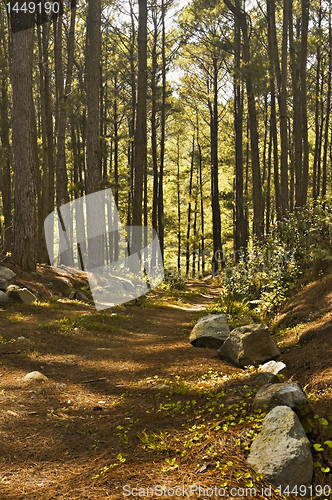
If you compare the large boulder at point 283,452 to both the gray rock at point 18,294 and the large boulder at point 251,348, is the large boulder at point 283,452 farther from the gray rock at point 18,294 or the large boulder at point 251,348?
the gray rock at point 18,294

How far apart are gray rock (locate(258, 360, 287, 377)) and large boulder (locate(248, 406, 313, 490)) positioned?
1537mm

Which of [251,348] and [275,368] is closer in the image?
[275,368]

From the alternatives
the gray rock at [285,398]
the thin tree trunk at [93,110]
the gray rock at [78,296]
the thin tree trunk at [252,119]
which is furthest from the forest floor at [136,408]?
the thin tree trunk at [252,119]

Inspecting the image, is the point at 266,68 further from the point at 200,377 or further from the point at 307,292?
the point at 200,377

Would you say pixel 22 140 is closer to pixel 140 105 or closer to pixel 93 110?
pixel 93 110

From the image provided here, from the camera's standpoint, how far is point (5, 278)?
827cm

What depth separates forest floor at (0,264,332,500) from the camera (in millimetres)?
2344

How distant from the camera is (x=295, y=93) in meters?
14.0

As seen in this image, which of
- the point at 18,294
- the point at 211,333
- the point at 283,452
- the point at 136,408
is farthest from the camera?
the point at 18,294

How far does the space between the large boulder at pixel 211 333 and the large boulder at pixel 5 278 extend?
4.62 metres

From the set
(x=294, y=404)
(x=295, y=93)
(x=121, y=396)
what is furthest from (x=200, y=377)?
(x=295, y=93)

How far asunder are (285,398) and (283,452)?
1.59 feet

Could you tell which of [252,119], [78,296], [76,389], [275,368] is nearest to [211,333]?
[275,368]

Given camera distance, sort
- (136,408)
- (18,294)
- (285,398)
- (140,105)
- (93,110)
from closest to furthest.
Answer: (285,398)
(136,408)
(18,294)
(93,110)
(140,105)
